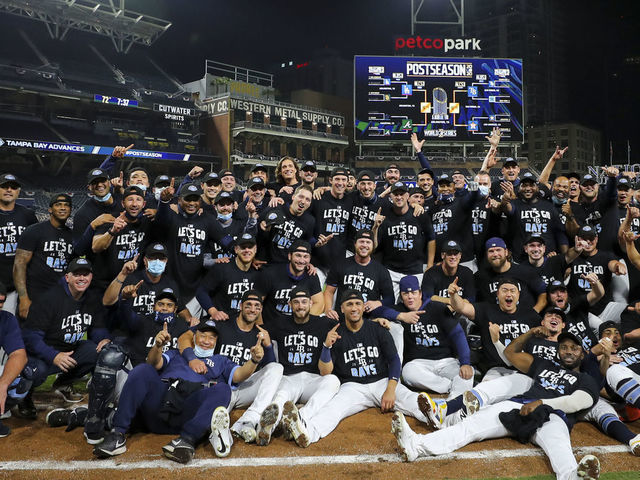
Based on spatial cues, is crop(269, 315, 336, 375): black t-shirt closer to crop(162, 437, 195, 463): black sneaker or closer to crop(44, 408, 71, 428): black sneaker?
crop(162, 437, 195, 463): black sneaker

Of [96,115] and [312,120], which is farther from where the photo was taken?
[312,120]

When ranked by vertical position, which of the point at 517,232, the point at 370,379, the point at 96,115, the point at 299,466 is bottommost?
the point at 299,466

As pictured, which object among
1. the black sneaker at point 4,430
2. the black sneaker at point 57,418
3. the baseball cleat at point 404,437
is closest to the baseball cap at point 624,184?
the baseball cleat at point 404,437

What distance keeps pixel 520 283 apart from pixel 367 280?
1.97 m

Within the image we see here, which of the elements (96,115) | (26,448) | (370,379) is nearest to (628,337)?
(370,379)

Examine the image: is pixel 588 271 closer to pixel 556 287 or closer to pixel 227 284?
pixel 556 287

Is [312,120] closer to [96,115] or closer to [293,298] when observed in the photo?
[96,115]

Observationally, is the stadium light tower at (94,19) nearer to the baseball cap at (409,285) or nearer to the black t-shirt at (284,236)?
the black t-shirt at (284,236)

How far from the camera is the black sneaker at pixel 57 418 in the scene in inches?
199

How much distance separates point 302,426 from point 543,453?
7.05ft

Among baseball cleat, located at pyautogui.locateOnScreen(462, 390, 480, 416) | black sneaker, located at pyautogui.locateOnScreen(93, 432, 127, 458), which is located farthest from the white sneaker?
baseball cleat, located at pyautogui.locateOnScreen(462, 390, 480, 416)

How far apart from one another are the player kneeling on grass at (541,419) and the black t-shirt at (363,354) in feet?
3.66

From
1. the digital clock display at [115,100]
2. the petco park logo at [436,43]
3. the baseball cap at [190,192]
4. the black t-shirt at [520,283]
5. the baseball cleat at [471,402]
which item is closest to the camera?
the baseball cleat at [471,402]

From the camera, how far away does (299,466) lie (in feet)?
14.0
